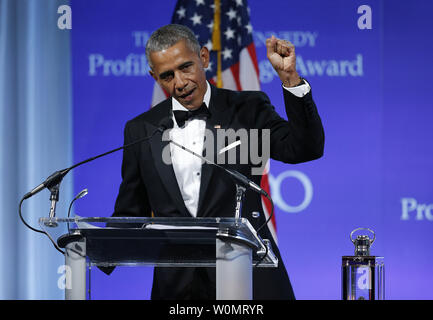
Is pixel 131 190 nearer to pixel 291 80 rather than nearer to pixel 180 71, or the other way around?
pixel 180 71

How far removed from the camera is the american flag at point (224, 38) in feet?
14.8

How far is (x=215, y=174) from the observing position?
2.70m

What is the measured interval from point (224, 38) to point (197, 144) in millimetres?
1855

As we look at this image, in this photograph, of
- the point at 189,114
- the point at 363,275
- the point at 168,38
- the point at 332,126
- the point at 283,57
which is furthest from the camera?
the point at 332,126

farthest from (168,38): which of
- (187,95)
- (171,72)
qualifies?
(187,95)

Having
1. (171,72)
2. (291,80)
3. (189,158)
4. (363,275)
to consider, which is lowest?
(363,275)

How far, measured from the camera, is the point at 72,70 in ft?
15.3

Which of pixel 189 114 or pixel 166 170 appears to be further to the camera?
pixel 189 114

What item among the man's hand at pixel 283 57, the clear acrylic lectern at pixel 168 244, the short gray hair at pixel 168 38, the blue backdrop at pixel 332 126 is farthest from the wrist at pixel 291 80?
the blue backdrop at pixel 332 126

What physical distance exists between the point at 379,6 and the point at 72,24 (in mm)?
2126

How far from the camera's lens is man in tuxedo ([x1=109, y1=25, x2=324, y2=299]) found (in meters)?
2.46

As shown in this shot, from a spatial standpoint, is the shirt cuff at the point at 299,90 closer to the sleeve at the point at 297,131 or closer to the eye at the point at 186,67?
the sleeve at the point at 297,131

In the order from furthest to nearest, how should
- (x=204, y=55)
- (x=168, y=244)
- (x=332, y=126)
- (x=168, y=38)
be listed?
1. (x=332, y=126)
2. (x=204, y=55)
3. (x=168, y=38)
4. (x=168, y=244)

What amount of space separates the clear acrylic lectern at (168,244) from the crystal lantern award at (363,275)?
2.16 ft
